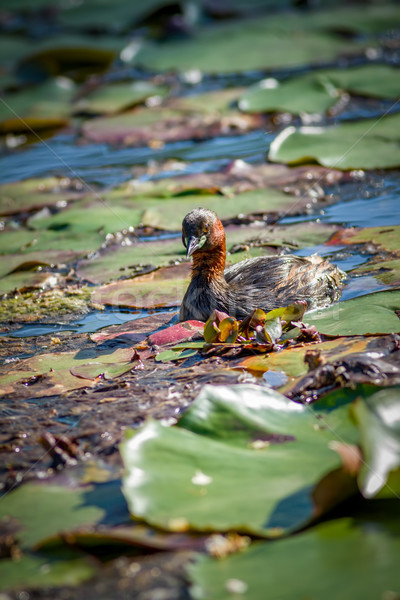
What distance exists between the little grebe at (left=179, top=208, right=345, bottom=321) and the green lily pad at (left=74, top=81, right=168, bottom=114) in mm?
6683

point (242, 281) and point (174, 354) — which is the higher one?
point (174, 354)

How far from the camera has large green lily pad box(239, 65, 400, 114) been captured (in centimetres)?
980

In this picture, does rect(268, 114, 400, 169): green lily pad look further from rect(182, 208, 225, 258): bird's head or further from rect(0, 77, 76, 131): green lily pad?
rect(0, 77, 76, 131): green lily pad

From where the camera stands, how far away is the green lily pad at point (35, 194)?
26.2 feet

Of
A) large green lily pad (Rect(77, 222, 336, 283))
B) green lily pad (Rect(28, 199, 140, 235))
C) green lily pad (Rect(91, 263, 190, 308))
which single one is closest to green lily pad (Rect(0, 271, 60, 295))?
large green lily pad (Rect(77, 222, 336, 283))

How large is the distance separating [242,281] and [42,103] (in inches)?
312

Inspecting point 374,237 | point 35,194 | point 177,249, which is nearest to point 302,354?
point 374,237

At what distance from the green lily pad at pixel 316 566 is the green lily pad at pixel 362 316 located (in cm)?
184

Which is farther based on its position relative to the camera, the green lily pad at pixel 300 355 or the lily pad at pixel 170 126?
the lily pad at pixel 170 126

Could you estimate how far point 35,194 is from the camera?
27.6 feet

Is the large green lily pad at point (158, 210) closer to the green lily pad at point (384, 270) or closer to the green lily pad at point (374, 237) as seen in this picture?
the green lily pad at point (374, 237)

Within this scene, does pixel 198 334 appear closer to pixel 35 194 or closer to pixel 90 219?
pixel 90 219

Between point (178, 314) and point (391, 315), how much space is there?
1737mm

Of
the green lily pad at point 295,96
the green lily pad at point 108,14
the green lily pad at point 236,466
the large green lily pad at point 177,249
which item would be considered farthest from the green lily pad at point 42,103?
the green lily pad at point 236,466
